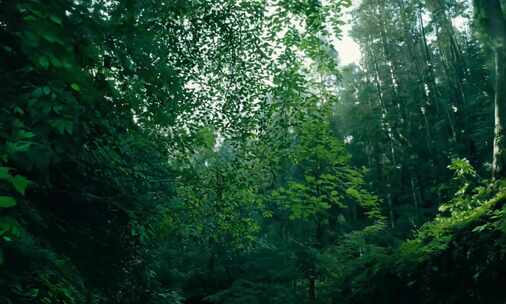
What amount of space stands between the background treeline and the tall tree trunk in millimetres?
27

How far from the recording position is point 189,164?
20.8 ft

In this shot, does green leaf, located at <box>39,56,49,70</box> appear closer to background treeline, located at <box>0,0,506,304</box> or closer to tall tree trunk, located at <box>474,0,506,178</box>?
background treeline, located at <box>0,0,506,304</box>

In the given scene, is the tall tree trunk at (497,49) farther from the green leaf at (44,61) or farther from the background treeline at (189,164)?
the green leaf at (44,61)

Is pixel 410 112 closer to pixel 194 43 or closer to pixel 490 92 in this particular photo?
pixel 490 92

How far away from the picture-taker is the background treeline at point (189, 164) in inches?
83.1

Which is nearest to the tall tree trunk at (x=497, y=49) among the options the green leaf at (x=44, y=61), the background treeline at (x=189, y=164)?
the background treeline at (x=189, y=164)

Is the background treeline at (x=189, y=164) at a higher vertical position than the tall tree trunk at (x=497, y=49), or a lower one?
lower

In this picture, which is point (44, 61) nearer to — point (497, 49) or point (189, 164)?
point (189, 164)

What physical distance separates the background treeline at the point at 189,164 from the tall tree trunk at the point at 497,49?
27 mm

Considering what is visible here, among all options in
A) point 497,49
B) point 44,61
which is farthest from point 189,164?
point 497,49

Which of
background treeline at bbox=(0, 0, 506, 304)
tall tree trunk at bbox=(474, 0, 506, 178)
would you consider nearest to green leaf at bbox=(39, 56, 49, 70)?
background treeline at bbox=(0, 0, 506, 304)

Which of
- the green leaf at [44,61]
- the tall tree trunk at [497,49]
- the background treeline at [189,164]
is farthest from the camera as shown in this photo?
the tall tree trunk at [497,49]

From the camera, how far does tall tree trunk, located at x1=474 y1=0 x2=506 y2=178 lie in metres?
7.19

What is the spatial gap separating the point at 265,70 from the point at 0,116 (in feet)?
17.5
